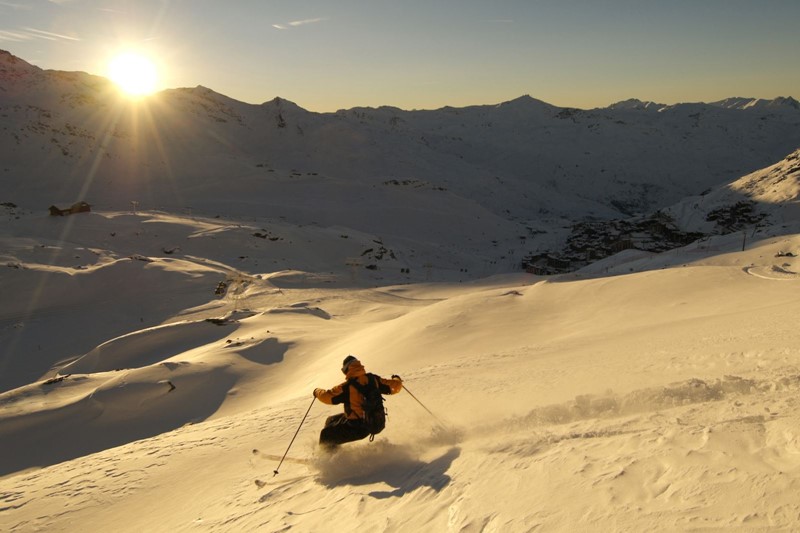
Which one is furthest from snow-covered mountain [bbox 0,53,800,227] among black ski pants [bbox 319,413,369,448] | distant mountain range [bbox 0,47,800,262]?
black ski pants [bbox 319,413,369,448]

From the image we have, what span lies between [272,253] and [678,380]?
1407 inches

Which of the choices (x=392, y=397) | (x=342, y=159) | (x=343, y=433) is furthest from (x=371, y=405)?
(x=342, y=159)

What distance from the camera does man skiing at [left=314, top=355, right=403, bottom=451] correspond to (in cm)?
591

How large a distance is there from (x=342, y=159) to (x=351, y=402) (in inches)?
3618

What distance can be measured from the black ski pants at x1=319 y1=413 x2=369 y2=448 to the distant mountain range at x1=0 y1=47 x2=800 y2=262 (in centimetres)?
5274

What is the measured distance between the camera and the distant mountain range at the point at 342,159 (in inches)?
2398

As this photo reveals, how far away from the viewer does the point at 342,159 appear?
94000 millimetres

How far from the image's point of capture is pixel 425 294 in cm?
2806

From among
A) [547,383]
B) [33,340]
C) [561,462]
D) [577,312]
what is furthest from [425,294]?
[561,462]

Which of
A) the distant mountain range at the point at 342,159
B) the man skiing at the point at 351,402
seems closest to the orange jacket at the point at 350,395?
the man skiing at the point at 351,402

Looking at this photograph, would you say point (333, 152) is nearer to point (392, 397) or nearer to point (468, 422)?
point (392, 397)

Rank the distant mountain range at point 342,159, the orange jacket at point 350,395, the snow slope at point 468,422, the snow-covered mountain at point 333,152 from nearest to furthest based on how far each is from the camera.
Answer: the snow slope at point 468,422
the orange jacket at point 350,395
the distant mountain range at point 342,159
the snow-covered mountain at point 333,152

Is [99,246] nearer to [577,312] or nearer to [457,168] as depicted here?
→ [577,312]

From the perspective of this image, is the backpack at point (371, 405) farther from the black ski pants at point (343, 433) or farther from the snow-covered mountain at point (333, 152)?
the snow-covered mountain at point (333, 152)
